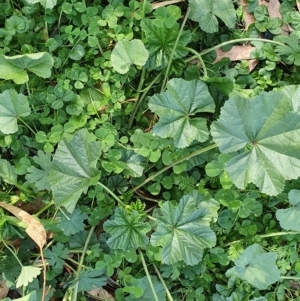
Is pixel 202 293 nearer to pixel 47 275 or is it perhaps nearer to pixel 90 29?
pixel 47 275

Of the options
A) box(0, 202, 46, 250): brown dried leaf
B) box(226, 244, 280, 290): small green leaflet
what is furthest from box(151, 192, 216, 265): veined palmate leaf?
box(0, 202, 46, 250): brown dried leaf

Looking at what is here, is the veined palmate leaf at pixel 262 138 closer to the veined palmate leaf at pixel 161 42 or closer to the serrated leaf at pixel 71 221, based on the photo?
the veined palmate leaf at pixel 161 42

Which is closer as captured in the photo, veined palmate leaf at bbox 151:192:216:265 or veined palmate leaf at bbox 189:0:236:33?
veined palmate leaf at bbox 151:192:216:265

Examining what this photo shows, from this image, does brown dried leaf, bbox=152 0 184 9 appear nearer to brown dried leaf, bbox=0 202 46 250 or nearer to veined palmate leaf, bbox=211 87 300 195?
veined palmate leaf, bbox=211 87 300 195

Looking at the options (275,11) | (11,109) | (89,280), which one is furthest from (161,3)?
(89,280)

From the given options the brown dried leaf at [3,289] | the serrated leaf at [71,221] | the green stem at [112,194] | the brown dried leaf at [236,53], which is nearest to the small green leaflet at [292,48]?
the brown dried leaf at [236,53]

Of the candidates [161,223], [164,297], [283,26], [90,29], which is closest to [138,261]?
[164,297]
